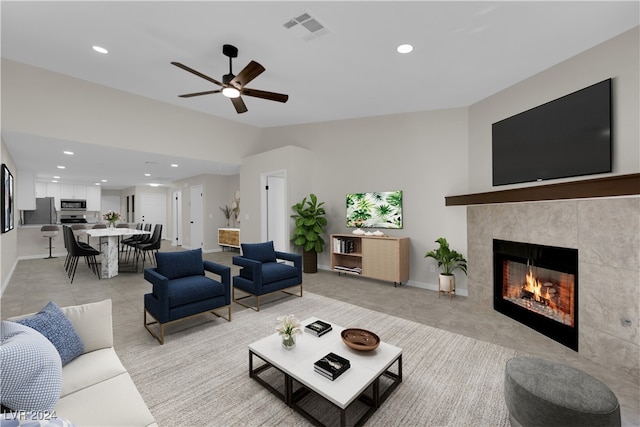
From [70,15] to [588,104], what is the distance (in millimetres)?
5158

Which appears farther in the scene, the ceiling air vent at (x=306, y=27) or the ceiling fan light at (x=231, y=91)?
the ceiling fan light at (x=231, y=91)

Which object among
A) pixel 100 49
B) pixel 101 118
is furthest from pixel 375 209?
pixel 101 118

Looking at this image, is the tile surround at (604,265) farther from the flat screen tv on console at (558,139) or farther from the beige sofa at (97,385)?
the beige sofa at (97,385)

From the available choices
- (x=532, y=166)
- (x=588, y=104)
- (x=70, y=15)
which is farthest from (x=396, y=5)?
(x=70, y=15)

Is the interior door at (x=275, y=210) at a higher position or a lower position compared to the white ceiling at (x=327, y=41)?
lower

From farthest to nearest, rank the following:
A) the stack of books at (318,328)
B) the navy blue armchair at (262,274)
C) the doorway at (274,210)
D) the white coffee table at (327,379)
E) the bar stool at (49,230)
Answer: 1. the bar stool at (49,230)
2. the doorway at (274,210)
3. the navy blue armchair at (262,274)
4. the stack of books at (318,328)
5. the white coffee table at (327,379)

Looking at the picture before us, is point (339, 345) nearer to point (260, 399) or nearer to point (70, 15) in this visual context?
point (260, 399)

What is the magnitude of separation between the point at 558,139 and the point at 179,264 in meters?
4.50

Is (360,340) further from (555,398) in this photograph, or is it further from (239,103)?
(239,103)

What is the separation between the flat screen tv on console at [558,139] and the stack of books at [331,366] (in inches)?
116

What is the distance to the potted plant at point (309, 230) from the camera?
5594 mm

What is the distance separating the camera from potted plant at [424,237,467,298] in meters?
4.11

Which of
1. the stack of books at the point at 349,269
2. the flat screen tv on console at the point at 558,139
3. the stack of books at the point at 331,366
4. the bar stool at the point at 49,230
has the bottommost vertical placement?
the stack of books at the point at 349,269

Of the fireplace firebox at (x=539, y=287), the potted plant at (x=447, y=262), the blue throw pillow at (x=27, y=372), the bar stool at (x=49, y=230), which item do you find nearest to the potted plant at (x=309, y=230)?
the potted plant at (x=447, y=262)
